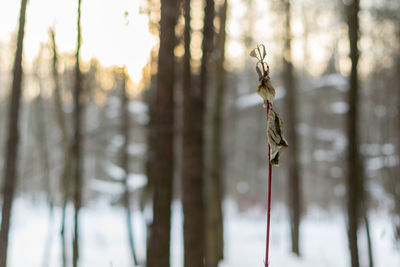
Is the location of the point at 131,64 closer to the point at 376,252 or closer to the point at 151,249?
the point at 151,249

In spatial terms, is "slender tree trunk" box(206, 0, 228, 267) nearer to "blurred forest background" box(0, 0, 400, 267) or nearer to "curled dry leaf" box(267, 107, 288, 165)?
"blurred forest background" box(0, 0, 400, 267)

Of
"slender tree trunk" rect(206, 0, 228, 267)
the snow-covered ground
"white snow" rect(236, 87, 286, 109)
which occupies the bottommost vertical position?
the snow-covered ground

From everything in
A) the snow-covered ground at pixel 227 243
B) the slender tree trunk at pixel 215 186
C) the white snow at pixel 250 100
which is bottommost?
the snow-covered ground at pixel 227 243

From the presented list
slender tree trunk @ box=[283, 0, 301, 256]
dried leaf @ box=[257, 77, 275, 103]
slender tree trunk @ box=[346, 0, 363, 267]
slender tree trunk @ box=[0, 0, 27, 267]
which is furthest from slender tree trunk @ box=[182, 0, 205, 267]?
slender tree trunk @ box=[283, 0, 301, 256]

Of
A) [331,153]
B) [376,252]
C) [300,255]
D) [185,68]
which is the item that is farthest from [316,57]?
[185,68]

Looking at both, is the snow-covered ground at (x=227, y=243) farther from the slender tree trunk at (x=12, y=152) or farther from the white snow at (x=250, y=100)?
the white snow at (x=250, y=100)

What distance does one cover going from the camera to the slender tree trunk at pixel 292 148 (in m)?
11.5

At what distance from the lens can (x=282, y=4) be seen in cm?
1220

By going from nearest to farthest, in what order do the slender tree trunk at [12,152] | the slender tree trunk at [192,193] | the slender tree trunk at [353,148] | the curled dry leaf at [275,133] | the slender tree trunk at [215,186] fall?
the curled dry leaf at [275,133], the slender tree trunk at [192,193], the slender tree trunk at [353,148], the slender tree trunk at [12,152], the slender tree trunk at [215,186]

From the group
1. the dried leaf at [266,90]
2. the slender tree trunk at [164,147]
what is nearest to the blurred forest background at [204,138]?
the slender tree trunk at [164,147]

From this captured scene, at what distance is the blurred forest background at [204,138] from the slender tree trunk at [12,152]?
21mm

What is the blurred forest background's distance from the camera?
5.74 metres

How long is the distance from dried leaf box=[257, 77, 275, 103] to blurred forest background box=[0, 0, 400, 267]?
10.2ft

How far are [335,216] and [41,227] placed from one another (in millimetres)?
15562
